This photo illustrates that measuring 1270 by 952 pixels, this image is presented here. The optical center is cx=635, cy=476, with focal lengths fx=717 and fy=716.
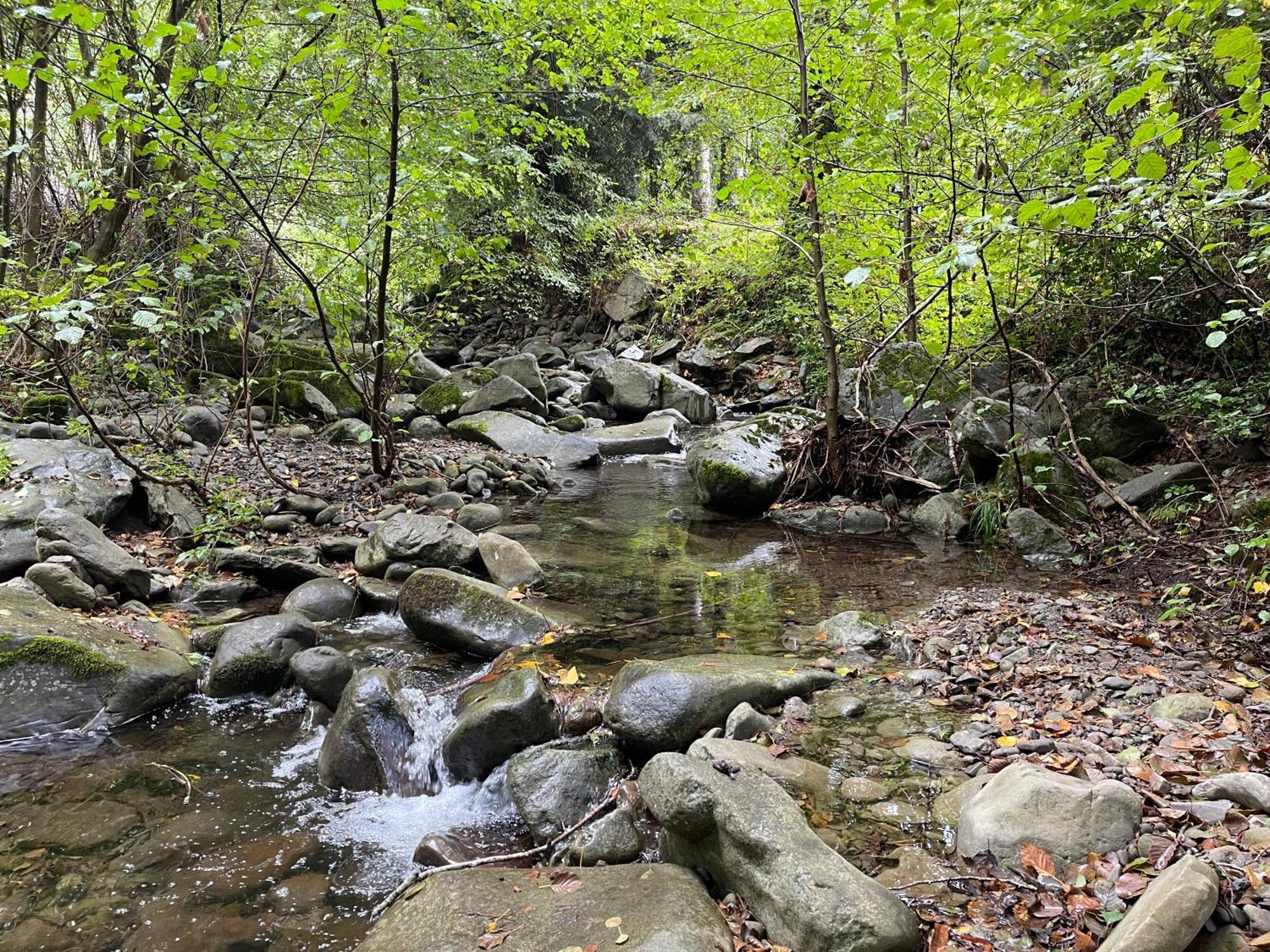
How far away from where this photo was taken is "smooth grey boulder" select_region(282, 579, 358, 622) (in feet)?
18.3

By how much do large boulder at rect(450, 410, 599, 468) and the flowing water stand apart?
245 inches

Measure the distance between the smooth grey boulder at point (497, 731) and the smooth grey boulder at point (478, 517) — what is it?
14.1 ft

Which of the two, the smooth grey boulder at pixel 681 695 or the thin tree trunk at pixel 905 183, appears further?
the thin tree trunk at pixel 905 183

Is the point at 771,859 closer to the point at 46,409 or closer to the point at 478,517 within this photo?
the point at 478,517

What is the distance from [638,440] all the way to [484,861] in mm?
10243

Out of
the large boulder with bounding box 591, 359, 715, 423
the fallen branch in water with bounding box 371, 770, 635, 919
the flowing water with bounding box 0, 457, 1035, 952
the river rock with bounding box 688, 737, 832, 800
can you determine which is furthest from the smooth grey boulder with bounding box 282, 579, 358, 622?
the large boulder with bounding box 591, 359, 715, 423

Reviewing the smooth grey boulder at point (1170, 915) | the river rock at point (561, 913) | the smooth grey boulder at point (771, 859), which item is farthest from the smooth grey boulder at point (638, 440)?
the smooth grey boulder at point (1170, 915)

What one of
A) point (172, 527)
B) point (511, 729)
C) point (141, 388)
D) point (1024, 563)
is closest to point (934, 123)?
point (1024, 563)

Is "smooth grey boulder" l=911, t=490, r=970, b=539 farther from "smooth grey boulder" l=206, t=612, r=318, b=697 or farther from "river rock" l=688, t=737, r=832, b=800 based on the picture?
"smooth grey boulder" l=206, t=612, r=318, b=697

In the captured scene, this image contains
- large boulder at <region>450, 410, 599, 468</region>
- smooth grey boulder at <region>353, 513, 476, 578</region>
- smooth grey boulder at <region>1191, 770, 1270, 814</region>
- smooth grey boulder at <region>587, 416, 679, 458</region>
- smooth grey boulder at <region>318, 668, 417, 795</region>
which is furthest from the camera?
smooth grey boulder at <region>587, 416, 679, 458</region>

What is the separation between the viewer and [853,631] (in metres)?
4.76

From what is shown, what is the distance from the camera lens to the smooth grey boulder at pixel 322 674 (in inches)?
173

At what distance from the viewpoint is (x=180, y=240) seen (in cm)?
778

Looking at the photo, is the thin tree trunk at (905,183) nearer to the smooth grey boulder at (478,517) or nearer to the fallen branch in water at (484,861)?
the fallen branch in water at (484,861)
